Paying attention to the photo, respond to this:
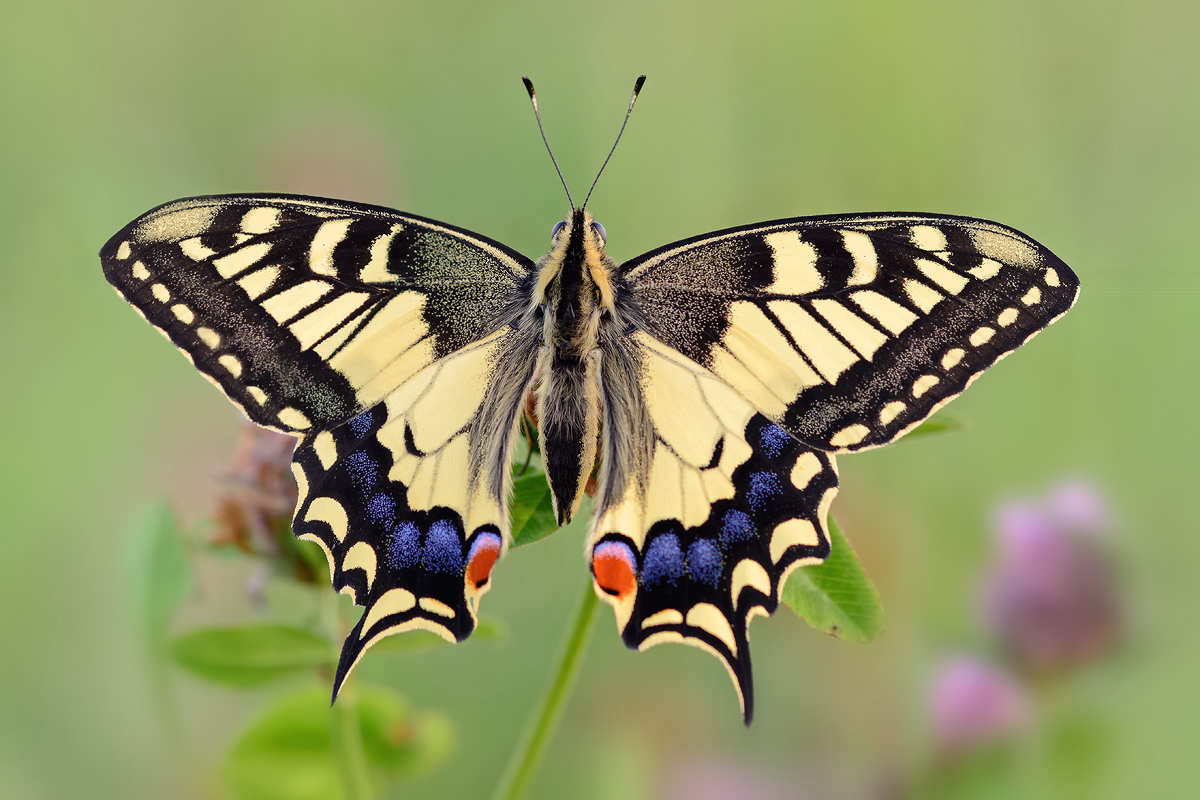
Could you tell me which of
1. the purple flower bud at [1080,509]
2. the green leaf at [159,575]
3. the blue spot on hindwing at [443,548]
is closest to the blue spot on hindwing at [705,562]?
the blue spot on hindwing at [443,548]

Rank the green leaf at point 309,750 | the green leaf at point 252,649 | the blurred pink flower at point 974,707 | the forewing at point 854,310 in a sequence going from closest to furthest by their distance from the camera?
the forewing at point 854,310 < the green leaf at point 252,649 < the green leaf at point 309,750 < the blurred pink flower at point 974,707

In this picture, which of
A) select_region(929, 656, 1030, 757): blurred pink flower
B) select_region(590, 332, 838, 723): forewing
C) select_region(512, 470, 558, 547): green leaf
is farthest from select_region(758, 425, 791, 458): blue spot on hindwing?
select_region(929, 656, 1030, 757): blurred pink flower

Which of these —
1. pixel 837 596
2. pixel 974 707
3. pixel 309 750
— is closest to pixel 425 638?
pixel 309 750

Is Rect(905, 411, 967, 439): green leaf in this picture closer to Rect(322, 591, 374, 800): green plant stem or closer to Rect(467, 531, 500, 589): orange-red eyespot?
Rect(467, 531, 500, 589): orange-red eyespot

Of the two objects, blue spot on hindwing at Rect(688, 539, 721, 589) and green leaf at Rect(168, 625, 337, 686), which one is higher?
blue spot on hindwing at Rect(688, 539, 721, 589)

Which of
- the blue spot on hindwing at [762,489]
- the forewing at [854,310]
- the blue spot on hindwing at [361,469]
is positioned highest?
the forewing at [854,310]

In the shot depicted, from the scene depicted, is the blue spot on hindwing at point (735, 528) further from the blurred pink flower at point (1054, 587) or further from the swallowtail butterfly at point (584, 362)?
the blurred pink flower at point (1054, 587)
